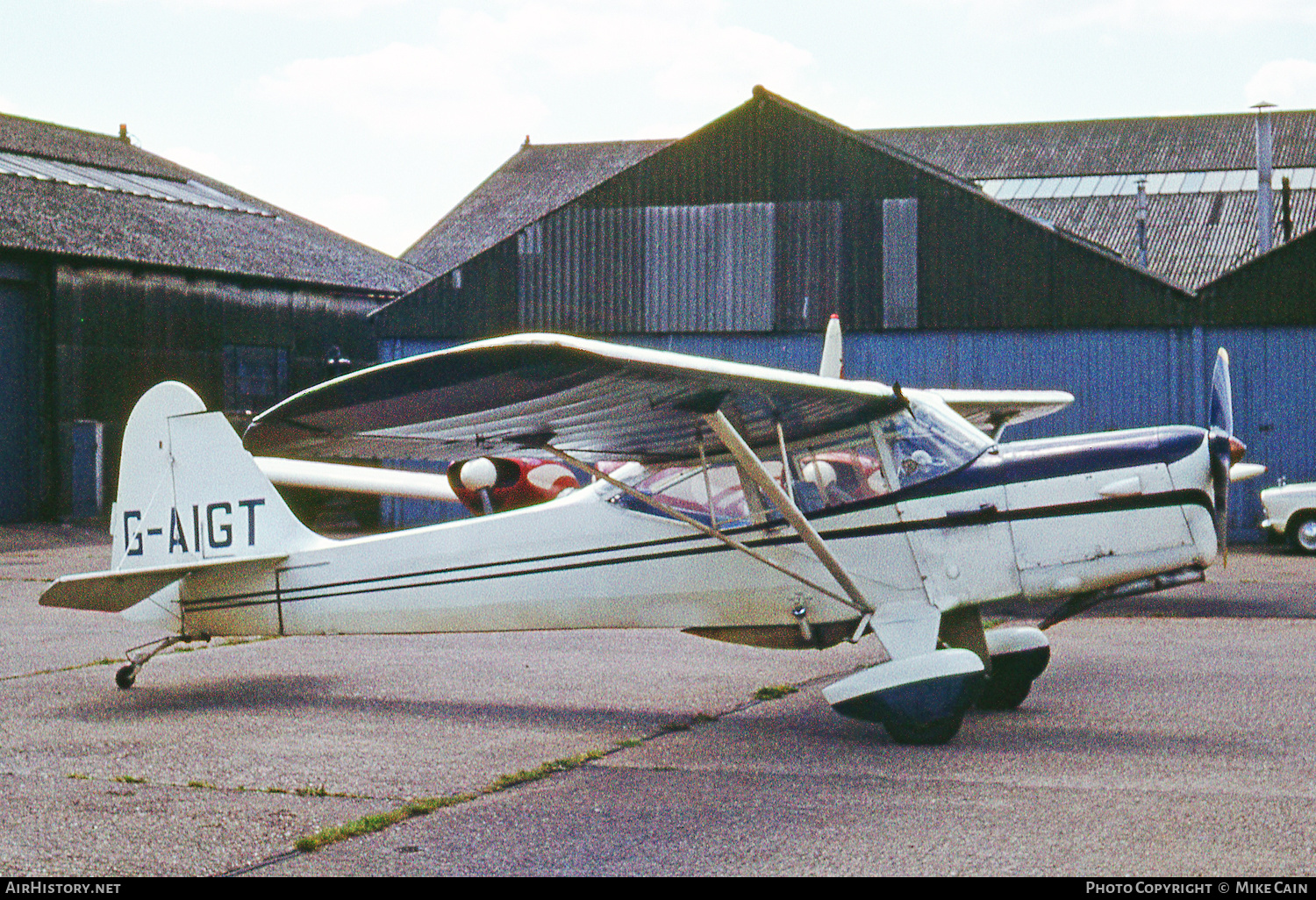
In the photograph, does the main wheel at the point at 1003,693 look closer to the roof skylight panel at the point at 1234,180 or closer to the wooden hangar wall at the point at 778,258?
the wooden hangar wall at the point at 778,258

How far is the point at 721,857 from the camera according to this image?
4.65 metres

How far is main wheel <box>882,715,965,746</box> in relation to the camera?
Answer: 21.4 feet

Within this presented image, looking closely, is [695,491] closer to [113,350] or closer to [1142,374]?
[1142,374]

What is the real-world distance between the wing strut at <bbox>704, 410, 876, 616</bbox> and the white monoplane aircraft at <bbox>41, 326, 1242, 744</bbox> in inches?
0.6

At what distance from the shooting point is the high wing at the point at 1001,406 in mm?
9844

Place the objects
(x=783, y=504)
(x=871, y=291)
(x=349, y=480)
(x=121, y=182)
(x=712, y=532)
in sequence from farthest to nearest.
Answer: (x=121, y=182)
(x=871, y=291)
(x=349, y=480)
(x=712, y=532)
(x=783, y=504)

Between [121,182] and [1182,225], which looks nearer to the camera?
[121,182]

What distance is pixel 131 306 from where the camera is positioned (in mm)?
28594

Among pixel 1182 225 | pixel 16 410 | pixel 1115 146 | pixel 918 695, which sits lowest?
pixel 918 695

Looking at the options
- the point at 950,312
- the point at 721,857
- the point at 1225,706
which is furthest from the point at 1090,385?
the point at 721,857

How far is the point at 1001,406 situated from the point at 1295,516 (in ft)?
38.5

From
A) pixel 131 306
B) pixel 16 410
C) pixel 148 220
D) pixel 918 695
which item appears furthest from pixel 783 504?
pixel 148 220

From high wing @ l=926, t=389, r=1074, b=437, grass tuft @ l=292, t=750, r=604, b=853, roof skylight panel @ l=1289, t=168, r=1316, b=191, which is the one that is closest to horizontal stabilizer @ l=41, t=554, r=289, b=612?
grass tuft @ l=292, t=750, r=604, b=853

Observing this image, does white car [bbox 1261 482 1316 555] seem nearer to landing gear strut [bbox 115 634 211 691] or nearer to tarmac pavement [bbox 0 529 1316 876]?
tarmac pavement [bbox 0 529 1316 876]
